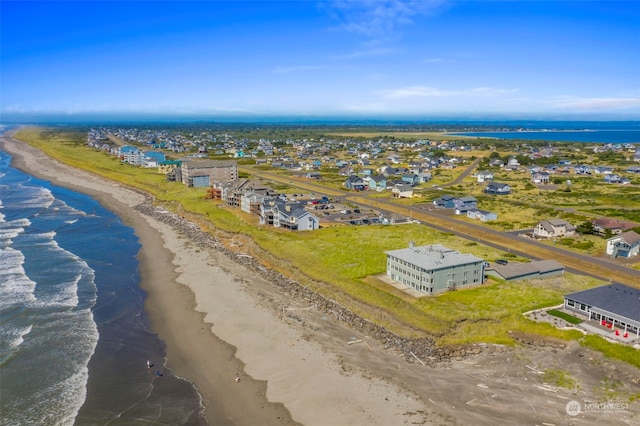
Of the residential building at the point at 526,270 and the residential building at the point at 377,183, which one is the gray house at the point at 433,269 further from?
the residential building at the point at 377,183

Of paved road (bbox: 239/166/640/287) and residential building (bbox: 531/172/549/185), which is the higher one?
residential building (bbox: 531/172/549/185)

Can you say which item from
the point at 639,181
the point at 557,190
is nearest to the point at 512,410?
the point at 557,190

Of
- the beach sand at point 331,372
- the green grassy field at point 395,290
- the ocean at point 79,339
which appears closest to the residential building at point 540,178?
the green grassy field at point 395,290

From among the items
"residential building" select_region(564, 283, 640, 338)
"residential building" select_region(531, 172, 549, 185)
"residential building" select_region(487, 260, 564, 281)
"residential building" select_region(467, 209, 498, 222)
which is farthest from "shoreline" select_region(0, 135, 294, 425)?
"residential building" select_region(531, 172, 549, 185)

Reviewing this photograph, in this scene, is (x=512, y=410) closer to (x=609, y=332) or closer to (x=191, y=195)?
(x=609, y=332)

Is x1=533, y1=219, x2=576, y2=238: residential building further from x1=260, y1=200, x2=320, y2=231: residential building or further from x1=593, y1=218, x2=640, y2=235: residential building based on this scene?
x1=260, y1=200, x2=320, y2=231: residential building

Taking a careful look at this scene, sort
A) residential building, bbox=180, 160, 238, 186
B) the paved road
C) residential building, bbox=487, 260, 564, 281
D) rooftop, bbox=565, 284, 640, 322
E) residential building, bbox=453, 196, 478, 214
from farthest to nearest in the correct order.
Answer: residential building, bbox=180, 160, 238, 186 < residential building, bbox=453, 196, 478, 214 < the paved road < residential building, bbox=487, 260, 564, 281 < rooftop, bbox=565, 284, 640, 322

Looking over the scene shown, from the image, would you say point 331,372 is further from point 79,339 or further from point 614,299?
point 614,299

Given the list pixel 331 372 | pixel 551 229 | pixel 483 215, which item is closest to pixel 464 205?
pixel 483 215
